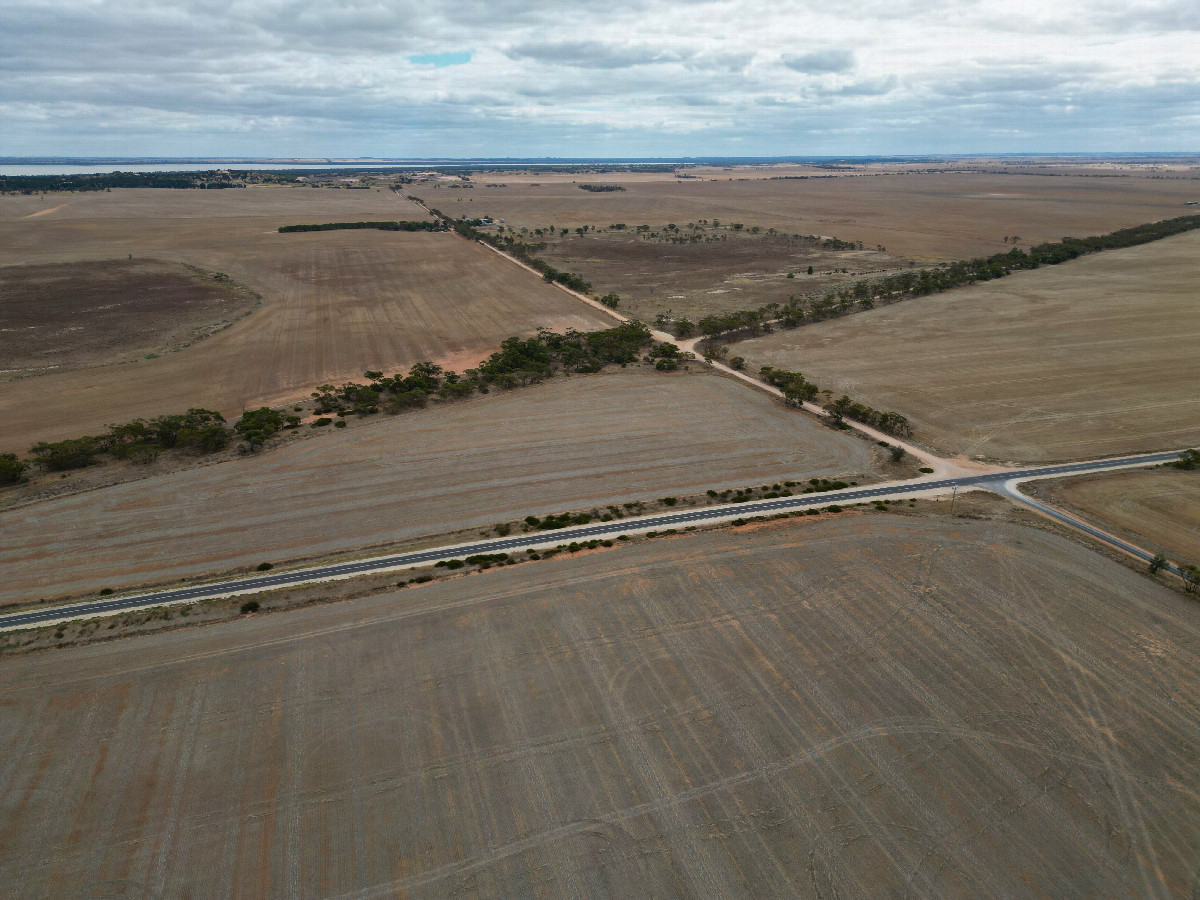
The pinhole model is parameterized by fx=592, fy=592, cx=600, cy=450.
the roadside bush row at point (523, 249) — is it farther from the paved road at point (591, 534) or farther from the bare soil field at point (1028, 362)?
the paved road at point (591, 534)

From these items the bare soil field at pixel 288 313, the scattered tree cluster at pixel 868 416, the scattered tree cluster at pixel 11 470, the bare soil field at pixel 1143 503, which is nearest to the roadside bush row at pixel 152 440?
the scattered tree cluster at pixel 11 470

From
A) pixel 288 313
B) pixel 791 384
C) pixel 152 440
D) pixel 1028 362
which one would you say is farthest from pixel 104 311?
pixel 1028 362

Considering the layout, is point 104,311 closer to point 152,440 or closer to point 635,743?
point 152,440

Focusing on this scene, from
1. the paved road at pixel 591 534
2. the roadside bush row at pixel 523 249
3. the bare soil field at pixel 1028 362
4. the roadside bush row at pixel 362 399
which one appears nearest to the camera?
the paved road at pixel 591 534

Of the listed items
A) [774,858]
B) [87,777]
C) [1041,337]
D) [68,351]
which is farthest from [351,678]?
[1041,337]

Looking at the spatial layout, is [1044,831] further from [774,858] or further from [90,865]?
[90,865]

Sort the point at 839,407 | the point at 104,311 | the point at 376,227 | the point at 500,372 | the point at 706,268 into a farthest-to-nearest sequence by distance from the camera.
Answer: the point at 376,227 < the point at 706,268 < the point at 104,311 < the point at 500,372 < the point at 839,407

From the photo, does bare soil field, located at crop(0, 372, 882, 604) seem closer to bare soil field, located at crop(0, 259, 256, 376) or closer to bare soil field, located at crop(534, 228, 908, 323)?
bare soil field, located at crop(534, 228, 908, 323)
